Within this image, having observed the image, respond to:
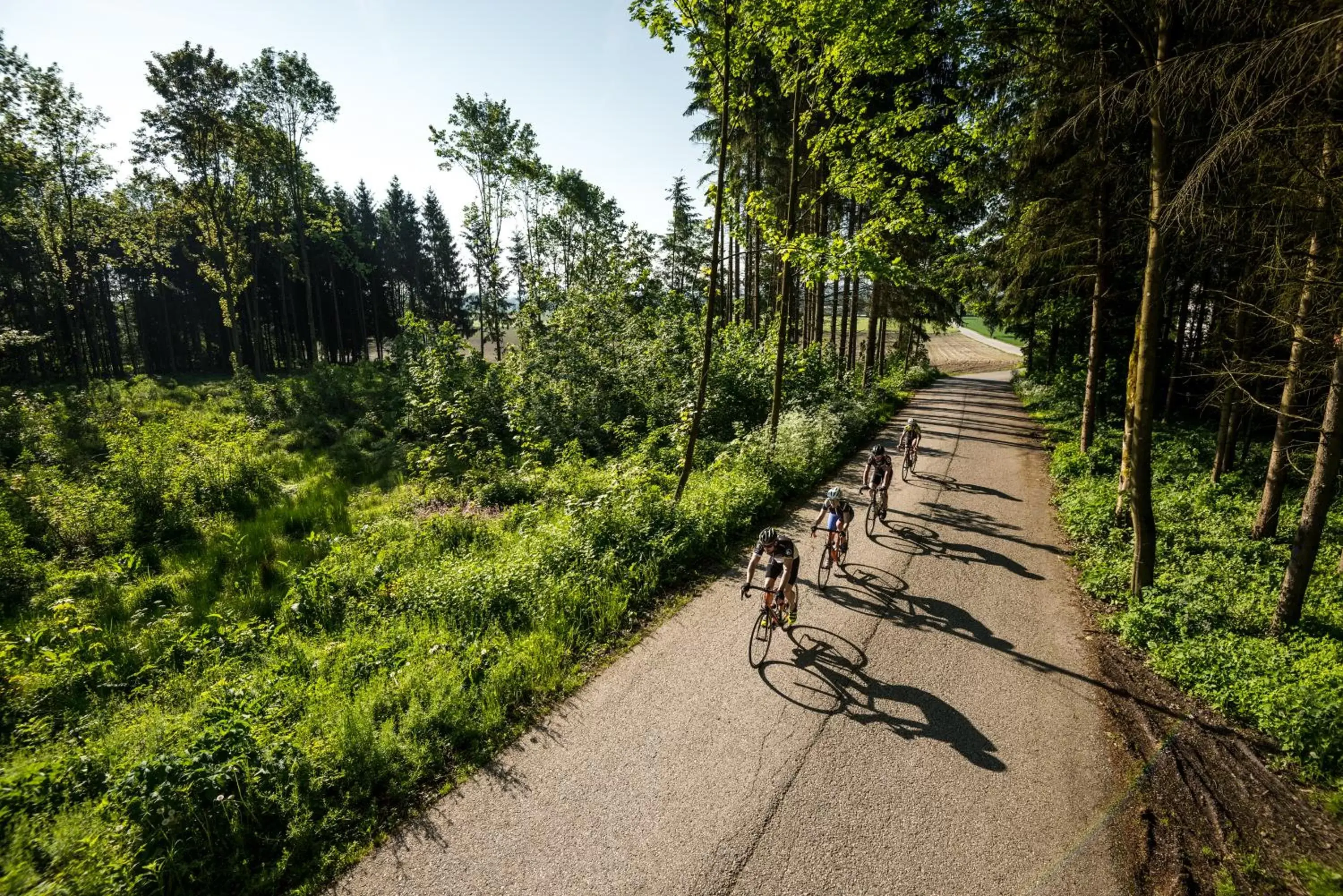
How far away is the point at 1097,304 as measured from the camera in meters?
14.4

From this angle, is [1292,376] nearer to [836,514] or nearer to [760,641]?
[836,514]

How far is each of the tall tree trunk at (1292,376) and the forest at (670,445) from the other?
0.27 ft

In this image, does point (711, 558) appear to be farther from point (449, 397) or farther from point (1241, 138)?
point (449, 397)

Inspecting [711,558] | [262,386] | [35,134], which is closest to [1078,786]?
[711,558]

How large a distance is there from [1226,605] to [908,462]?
8014mm

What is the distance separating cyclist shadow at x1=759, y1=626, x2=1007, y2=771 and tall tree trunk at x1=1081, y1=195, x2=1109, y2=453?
424 inches

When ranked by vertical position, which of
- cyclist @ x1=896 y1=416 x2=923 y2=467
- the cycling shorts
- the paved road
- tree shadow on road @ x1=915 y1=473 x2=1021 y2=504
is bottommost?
the paved road

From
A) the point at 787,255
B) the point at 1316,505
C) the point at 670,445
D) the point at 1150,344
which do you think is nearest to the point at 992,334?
the point at 670,445

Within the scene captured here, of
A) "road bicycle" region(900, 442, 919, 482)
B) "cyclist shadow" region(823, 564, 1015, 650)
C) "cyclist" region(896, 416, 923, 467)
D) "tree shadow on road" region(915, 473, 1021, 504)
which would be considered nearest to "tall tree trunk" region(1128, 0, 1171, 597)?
"cyclist shadow" region(823, 564, 1015, 650)

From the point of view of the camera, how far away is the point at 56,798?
4.51 m

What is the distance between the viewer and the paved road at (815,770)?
4395 mm

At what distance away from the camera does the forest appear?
5.14 meters

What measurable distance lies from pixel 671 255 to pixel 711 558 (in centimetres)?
4248

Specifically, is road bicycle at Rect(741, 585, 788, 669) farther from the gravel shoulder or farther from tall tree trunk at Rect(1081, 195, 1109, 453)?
the gravel shoulder
